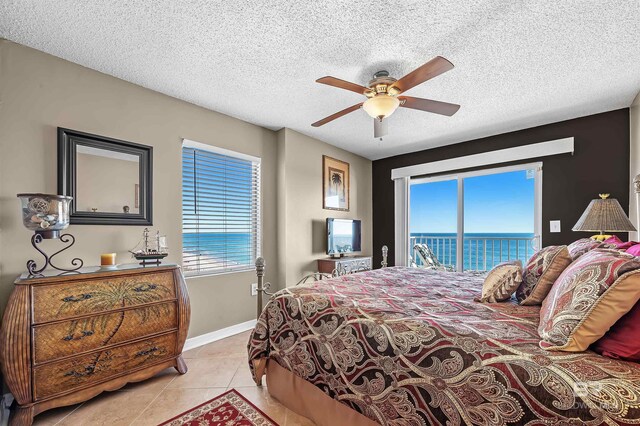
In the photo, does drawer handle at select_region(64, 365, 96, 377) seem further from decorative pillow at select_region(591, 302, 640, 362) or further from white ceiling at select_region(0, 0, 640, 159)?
decorative pillow at select_region(591, 302, 640, 362)

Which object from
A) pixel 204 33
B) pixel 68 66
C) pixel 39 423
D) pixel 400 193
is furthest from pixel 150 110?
pixel 400 193

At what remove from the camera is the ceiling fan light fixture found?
199 centimetres

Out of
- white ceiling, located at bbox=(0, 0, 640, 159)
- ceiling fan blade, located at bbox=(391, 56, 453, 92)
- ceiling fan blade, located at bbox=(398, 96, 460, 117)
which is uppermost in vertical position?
white ceiling, located at bbox=(0, 0, 640, 159)

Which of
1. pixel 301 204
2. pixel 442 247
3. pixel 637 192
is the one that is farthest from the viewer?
pixel 442 247

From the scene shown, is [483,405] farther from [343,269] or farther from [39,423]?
[343,269]

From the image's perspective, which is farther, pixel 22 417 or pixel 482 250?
pixel 482 250

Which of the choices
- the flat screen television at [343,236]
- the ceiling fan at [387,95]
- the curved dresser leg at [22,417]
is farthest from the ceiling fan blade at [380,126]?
the curved dresser leg at [22,417]

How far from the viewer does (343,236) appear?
4211mm

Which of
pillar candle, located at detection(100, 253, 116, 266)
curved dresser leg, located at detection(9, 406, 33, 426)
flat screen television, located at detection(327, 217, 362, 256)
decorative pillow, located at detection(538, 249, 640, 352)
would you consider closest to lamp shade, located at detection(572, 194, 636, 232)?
decorative pillow, located at detection(538, 249, 640, 352)

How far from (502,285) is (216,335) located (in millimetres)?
2728

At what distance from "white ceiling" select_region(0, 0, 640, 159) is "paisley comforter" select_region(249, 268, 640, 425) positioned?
167cm

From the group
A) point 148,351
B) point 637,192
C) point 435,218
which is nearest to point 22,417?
point 148,351

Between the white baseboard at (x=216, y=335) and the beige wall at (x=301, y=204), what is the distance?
711 mm

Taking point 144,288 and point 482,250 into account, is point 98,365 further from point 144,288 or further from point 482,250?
point 482,250
